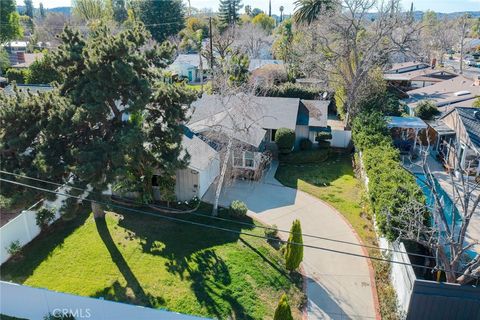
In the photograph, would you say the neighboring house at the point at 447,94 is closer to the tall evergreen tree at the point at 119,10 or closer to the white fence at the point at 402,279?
the white fence at the point at 402,279

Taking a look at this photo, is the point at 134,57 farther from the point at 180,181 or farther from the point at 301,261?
the point at 301,261

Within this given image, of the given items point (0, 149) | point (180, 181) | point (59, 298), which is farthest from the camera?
point (180, 181)

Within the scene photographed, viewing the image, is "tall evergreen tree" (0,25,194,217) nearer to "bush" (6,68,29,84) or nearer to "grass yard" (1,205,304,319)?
"grass yard" (1,205,304,319)

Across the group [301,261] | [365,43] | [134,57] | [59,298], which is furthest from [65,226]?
[365,43]

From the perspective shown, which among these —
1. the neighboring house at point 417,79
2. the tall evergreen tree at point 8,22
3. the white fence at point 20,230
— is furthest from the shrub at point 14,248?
the tall evergreen tree at point 8,22

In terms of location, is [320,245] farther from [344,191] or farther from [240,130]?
[240,130]

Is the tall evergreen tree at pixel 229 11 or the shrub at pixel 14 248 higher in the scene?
the tall evergreen tree at pixel 229 11
